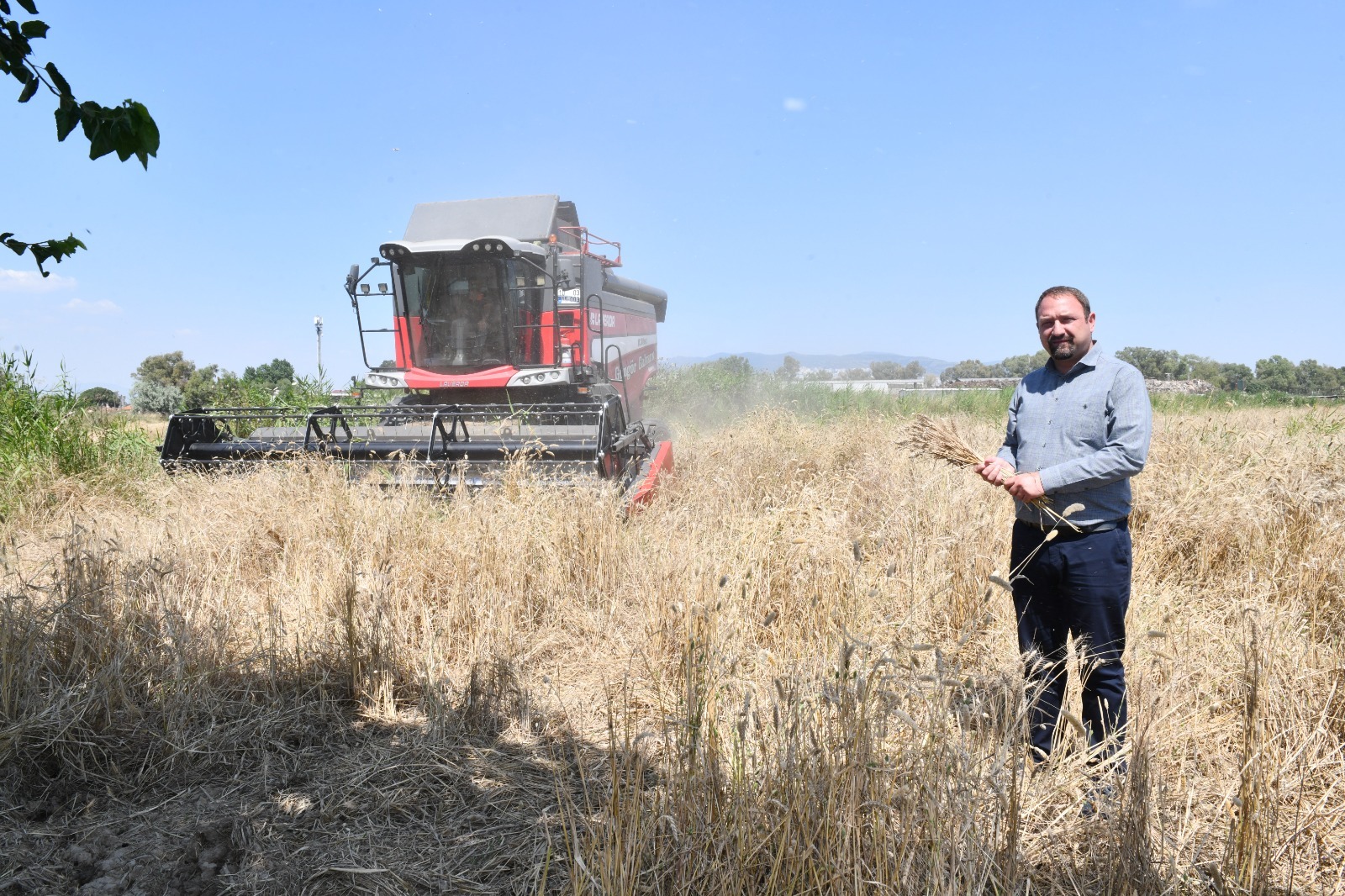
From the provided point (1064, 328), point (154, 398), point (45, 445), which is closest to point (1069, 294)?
point (1064, 328)

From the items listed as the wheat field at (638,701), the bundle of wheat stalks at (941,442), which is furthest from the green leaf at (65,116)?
the bundle of wheat stalks at (941,442)

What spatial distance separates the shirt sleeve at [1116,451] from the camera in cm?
262

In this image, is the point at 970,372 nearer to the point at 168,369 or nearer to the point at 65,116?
the point at 65,116

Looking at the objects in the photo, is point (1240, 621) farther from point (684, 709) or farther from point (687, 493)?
point (687, 493)

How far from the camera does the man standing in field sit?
268 cm

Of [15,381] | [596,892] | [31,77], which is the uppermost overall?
[31,77]

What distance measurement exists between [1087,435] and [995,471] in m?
0.33

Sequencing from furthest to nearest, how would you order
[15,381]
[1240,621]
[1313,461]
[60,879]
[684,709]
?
→ [15,381] → [1313,461] → [1240,621] → [684,709] → [60,879]

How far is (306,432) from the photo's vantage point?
6609 millimetres

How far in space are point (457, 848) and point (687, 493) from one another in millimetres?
4988

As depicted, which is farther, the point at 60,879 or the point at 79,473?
the point at 79,473

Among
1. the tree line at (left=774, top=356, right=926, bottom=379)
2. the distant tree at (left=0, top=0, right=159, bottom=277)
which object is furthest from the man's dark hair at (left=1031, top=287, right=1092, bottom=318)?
the tree line at (left=774, top=356, right=926, bottom=379)

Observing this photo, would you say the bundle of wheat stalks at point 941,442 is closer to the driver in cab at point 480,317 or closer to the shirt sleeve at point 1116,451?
the shirt sleeve at point 1116,451

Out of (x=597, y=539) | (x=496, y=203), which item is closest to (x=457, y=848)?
(x=597, y=539)
